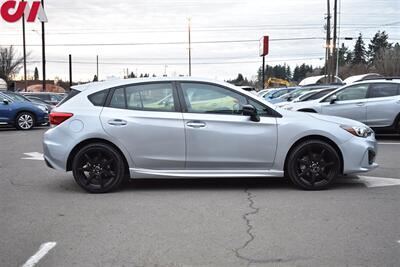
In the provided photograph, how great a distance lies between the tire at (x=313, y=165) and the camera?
6.91 meters

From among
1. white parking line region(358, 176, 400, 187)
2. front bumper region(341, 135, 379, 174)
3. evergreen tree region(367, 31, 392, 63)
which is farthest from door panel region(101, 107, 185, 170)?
evergreen tree region(367, 31, 392, 63)

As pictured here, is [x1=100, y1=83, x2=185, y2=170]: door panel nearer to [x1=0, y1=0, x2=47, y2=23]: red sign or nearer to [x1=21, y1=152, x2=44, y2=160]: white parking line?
[x1=21, y1=152, x2=44, y2=160]: white parking line

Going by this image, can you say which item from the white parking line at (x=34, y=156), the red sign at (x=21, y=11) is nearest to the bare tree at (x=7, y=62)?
the red sign at (x=21, y=11)

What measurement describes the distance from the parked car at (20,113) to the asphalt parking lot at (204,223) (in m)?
10.3

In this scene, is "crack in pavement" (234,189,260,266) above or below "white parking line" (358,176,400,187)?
below

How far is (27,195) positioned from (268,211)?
11.4ft

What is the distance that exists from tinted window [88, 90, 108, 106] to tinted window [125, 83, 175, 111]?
13.2 inches

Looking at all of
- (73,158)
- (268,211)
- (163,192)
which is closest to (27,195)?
(73,158)

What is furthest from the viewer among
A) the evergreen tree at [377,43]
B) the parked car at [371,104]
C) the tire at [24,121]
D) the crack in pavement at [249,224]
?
the evergreen tree at [377,43]

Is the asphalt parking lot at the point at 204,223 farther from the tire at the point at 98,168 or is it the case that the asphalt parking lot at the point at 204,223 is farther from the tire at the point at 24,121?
the tire at the point at 24,121

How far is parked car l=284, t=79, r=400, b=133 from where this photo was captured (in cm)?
1276

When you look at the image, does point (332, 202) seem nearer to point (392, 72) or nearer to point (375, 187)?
point (375, 187)

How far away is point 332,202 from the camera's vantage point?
6309 mm

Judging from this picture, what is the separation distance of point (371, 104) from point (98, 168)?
851 cm
